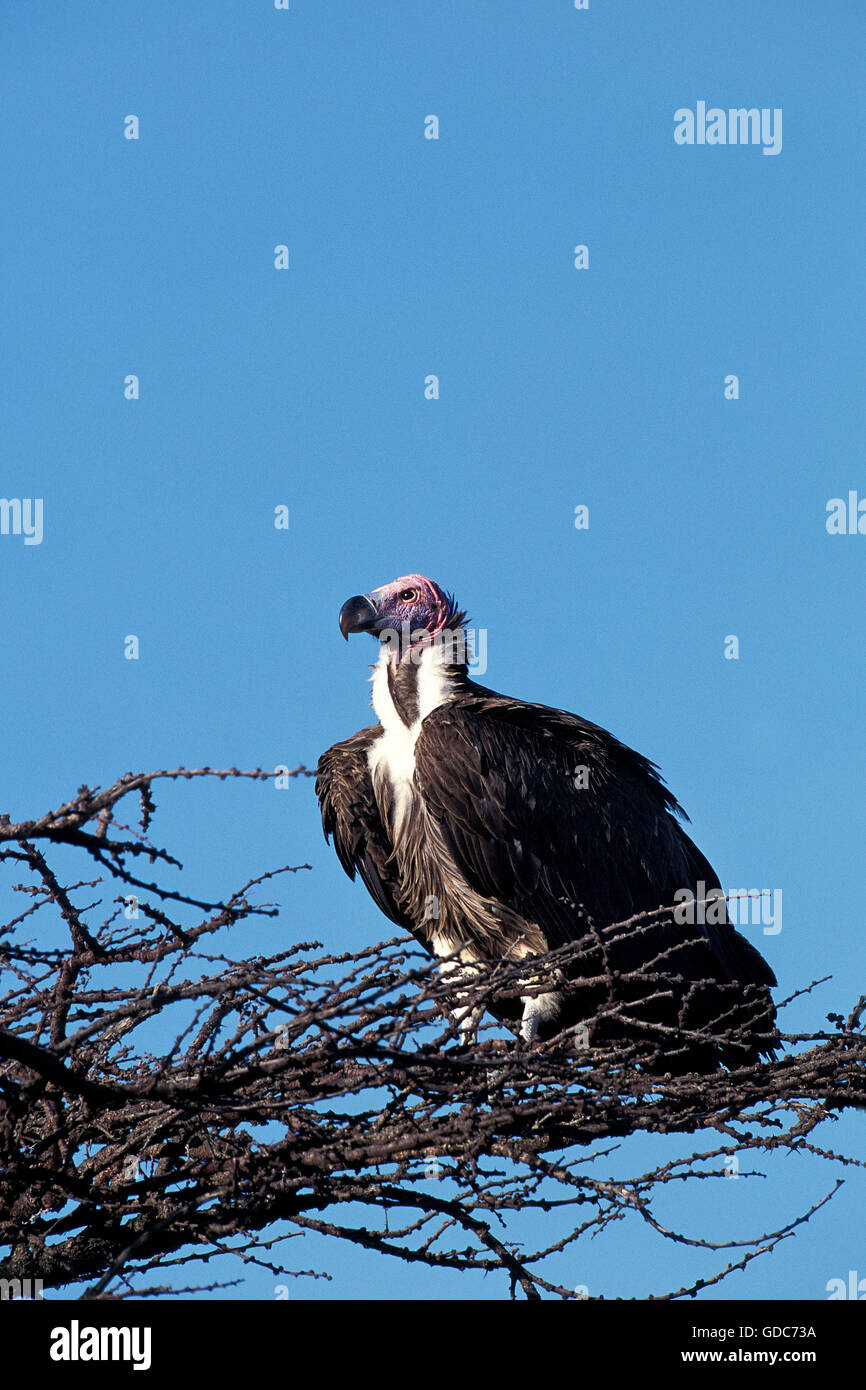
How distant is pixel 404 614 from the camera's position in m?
8.25

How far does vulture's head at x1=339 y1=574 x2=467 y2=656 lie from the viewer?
8031 millimetres

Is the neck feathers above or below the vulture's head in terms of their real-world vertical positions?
below

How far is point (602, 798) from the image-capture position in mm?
7617

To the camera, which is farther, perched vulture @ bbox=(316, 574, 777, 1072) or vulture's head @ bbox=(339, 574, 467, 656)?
vulture's head @ bbox=(339, 574, 467, 656)

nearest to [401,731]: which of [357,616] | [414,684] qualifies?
[414,684]

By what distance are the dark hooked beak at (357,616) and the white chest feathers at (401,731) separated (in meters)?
0.25

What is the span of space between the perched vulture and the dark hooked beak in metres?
0.01

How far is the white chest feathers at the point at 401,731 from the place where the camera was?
7.44 metres
